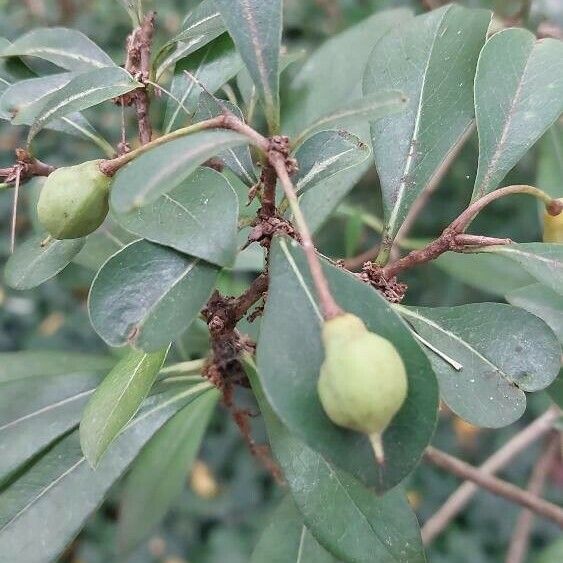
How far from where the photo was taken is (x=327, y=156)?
0.67 metres

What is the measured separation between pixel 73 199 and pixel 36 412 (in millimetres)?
340

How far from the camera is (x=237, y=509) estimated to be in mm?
2285

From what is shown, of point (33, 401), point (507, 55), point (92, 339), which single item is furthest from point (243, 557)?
point (507, 55)

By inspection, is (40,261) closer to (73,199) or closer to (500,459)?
(73,199)

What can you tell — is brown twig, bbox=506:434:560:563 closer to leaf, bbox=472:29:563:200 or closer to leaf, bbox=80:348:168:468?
leaf, bbox=472:29:563:200

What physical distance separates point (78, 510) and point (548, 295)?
0.53 meters

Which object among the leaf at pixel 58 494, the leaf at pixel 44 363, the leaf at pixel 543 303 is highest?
the leaf at pixel 543 303

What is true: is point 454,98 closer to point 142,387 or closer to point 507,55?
point 507,55

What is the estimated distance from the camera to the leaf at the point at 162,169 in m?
0.46

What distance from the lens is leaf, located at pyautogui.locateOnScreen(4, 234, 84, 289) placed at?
72 centimetres

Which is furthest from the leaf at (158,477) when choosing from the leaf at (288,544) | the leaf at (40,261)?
the leaf at (40,261)

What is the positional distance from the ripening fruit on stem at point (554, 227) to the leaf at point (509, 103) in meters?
0.06

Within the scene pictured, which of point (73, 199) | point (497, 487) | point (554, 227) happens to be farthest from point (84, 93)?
point (497, 487)

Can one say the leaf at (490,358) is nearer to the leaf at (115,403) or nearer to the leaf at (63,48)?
the leaf at (115,403)
